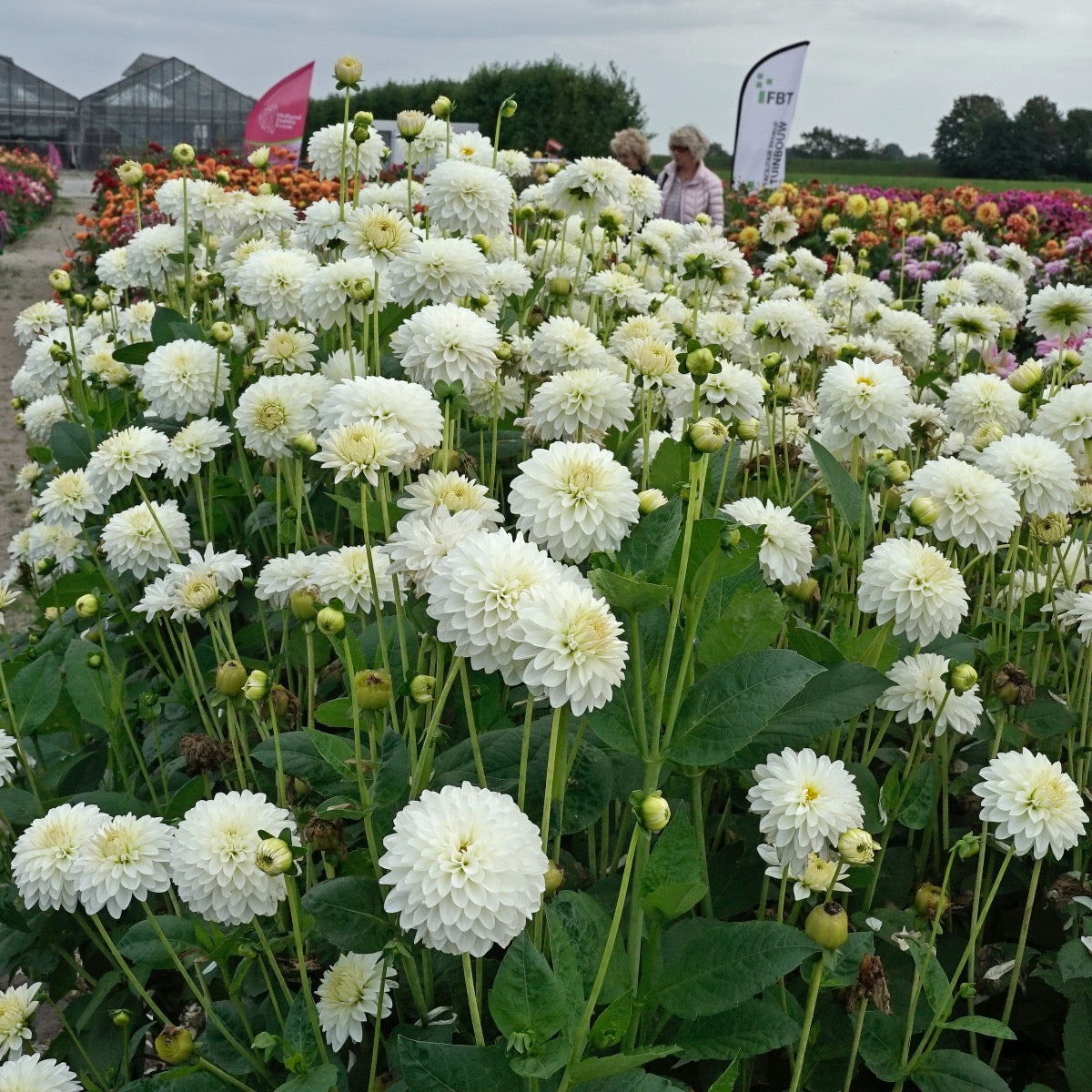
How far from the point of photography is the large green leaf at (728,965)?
115cm

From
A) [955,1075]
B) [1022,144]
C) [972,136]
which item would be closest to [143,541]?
[955,1075]

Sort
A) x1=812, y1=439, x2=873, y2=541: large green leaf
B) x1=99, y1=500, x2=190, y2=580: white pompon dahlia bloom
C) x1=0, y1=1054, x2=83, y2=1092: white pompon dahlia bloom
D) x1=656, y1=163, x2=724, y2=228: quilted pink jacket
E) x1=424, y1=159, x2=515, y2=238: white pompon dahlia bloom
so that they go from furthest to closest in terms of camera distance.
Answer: x1=656, y1=163, x2=724, y2=228: quilted pink jacket < x1=424, y1=159, x2=515, y2=238: white pompon dahlia bloom < x1=99, y1=500, x2=190, y2=580: white pompon dahlia bloom < x1=812, y1=439, x2=873, y2=541: large green leaf < x1=0, y1=1054, x2=83, y2=1092: white pompon dahlia bloom

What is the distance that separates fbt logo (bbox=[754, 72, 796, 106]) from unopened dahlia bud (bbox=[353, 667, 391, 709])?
10364 mm

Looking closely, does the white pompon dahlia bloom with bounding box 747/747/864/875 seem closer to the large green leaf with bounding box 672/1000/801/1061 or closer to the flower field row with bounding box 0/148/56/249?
the large green leaf with bounding box 672/1000/801/1061

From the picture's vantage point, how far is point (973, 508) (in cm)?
169

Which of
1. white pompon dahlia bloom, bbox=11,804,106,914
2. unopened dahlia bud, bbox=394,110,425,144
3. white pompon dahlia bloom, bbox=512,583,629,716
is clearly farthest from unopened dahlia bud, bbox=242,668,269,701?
unopened dahlia bud, bbox=394,110,425,144

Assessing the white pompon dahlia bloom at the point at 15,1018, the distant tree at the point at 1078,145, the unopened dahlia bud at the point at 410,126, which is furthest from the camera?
the distant tree at the point at 1078,145

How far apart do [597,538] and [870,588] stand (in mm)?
510

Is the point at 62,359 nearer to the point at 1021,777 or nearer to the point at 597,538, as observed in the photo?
the point at 597,538

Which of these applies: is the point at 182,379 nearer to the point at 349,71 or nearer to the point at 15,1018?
the point at 349,71

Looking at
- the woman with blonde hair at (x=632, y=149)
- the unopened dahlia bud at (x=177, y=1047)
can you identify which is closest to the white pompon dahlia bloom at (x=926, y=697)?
the unopened dahlia bud at (x=177, y=1047)

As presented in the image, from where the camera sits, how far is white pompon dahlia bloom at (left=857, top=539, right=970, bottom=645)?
61.2 inches

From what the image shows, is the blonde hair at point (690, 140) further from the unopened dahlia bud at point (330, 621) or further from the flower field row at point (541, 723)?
the unopened dahlia bud at point (330, 621)

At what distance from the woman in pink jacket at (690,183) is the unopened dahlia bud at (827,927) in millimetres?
6406
